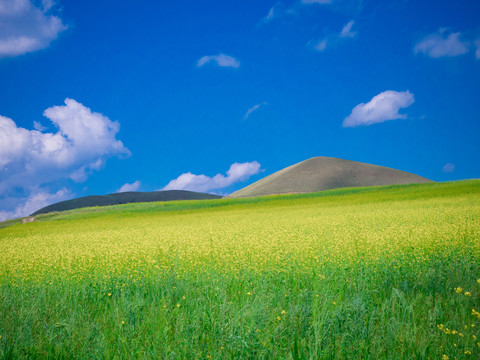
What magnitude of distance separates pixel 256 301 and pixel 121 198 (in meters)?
67.4

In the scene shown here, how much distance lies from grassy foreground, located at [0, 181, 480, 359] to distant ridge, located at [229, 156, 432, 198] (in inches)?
2246

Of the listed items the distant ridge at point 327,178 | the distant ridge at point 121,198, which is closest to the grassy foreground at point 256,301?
the distant ridge at point 327,178

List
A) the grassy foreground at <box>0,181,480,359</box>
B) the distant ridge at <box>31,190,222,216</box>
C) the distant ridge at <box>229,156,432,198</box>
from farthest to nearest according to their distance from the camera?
the distant ridge at <box>229,156,432,198</box>
the distant ridge at <box>31,190,222,216</box>
the grassy foreground at <box>0,181,480,359</box>

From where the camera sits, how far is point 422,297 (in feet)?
16.2

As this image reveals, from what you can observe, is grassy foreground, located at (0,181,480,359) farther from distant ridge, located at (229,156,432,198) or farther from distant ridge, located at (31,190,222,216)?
distant ridge, located at (31,190,222,216)

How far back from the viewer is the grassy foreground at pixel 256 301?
3.56 m

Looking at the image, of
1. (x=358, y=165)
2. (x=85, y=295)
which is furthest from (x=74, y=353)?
(x=358, y=165)

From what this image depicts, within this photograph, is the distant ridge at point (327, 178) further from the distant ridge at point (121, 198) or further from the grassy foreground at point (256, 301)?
the grassy foreground at point (256, 301)

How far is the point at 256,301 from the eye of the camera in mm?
4598

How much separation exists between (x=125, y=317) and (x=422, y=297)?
4.42 metres

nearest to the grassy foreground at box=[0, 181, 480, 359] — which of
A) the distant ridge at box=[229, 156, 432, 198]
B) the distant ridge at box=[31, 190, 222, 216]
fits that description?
the distant ridge at box=[229, 156, 432, 198]

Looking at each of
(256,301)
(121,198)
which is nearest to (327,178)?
(121,198)

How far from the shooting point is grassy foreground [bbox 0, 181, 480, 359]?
356 centimetres

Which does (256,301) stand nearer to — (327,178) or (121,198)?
(121,198)
